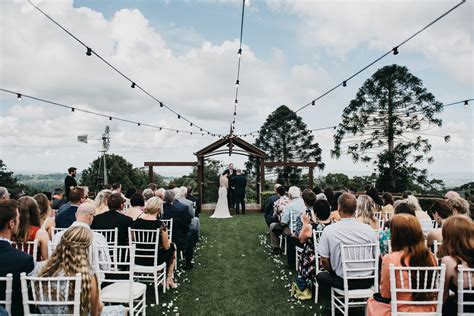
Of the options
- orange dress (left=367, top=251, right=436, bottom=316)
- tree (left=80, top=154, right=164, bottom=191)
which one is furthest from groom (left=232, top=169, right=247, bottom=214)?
tree (left=80, top=154, right=164, bottom=191)

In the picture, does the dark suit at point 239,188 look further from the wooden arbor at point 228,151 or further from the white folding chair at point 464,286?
the white folding chair at point 464,286

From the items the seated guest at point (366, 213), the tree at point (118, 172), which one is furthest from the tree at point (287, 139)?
the seated guest at point (366, 213)

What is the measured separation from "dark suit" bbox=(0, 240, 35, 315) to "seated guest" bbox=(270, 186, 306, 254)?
367 cm

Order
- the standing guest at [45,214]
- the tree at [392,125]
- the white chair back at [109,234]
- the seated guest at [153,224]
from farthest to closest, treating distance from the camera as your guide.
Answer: the tree at [392,125]
the seated guest at [153,224]
the standing guest at [45,214]
the white chair back at [109,234]

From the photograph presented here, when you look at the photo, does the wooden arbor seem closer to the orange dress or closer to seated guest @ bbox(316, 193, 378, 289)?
seated guest @ bbox(316, 193, 378, 289)

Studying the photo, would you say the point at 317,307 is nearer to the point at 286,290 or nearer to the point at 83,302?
the point at 286,290

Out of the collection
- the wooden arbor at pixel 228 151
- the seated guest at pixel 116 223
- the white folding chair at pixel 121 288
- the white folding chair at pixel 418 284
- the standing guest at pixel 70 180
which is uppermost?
the wooden arbor at pixel 228 151

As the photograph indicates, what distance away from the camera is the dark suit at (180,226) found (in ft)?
16.6

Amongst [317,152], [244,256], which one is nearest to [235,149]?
[244,256]

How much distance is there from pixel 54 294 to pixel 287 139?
95.6ft

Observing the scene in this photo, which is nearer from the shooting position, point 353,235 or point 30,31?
point 353,235

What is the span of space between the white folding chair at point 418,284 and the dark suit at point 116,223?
3.06 meters

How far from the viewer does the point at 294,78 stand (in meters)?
18.4

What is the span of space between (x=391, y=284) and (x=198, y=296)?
262 centimetres
